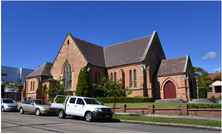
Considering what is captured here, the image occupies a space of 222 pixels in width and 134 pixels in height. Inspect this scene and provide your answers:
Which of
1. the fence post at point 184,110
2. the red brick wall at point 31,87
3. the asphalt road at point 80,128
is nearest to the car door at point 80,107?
the asphalt road at point 80,128

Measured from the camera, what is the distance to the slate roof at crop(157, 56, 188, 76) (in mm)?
30755

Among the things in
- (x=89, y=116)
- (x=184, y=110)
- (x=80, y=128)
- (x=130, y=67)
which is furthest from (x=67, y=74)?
(x=80, y=128)

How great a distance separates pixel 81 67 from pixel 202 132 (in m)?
27.1

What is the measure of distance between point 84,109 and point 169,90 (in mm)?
21262

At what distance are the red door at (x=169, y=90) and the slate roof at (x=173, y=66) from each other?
79.4 inches

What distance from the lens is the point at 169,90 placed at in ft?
101

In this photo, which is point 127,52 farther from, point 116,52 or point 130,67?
point 130,67

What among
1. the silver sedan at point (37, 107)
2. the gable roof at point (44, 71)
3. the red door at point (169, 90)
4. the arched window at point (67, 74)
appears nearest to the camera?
the silver sedan at point (37, 107)

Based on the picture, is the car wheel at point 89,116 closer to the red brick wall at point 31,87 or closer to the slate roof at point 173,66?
the slate roof at point 173,66

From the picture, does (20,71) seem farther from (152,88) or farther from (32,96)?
(152,88)

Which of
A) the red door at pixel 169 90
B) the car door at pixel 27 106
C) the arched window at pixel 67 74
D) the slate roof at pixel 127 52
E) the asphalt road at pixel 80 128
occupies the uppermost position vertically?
the slate roof at pixel 127 52

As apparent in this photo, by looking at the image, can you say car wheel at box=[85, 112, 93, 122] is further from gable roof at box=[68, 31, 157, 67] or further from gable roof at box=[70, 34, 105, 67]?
gable roof at box=[70, 34, 105, 67]

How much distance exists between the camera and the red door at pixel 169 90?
3030 cm

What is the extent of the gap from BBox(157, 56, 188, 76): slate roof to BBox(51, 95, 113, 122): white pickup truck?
2070 centimetres
